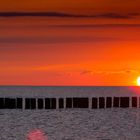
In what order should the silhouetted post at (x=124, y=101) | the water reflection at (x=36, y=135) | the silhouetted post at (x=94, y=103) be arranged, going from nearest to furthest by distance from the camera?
the water reflection at (x=36, y=135) < the silhouetted post at (x=94, y=103) < the silhouetted post at (x=124, y=101)

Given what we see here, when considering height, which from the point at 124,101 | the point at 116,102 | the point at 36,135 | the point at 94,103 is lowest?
the point at 36,135

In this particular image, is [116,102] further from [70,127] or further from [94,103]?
[70,127]

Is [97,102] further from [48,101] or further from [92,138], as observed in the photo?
[92,138]

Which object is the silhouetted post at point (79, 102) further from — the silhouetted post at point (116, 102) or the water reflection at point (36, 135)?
the water reflection at point (36, 135)

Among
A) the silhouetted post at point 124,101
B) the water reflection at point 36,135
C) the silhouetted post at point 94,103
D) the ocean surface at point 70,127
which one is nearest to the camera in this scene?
the water reflection at point 36,135

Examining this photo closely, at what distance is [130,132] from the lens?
60000 millimetres

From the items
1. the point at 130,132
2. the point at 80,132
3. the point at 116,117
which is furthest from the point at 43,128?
the point at 116,117

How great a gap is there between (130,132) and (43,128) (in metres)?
10.2

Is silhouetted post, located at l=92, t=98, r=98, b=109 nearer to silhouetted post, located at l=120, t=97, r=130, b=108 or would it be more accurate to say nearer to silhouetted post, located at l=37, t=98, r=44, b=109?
silhouetted post, located at l=120, t=97, r=130, b=108

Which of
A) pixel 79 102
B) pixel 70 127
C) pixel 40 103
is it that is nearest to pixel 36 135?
pixel 70 127

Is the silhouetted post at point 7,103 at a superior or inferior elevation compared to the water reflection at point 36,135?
superior

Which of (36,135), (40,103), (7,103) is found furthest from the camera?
(7,103)

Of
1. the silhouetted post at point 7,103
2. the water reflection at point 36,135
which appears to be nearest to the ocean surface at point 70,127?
the water reflection at point 36,135

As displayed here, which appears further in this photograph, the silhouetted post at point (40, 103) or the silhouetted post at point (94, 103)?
the silhouetted post at point (94, 103)
